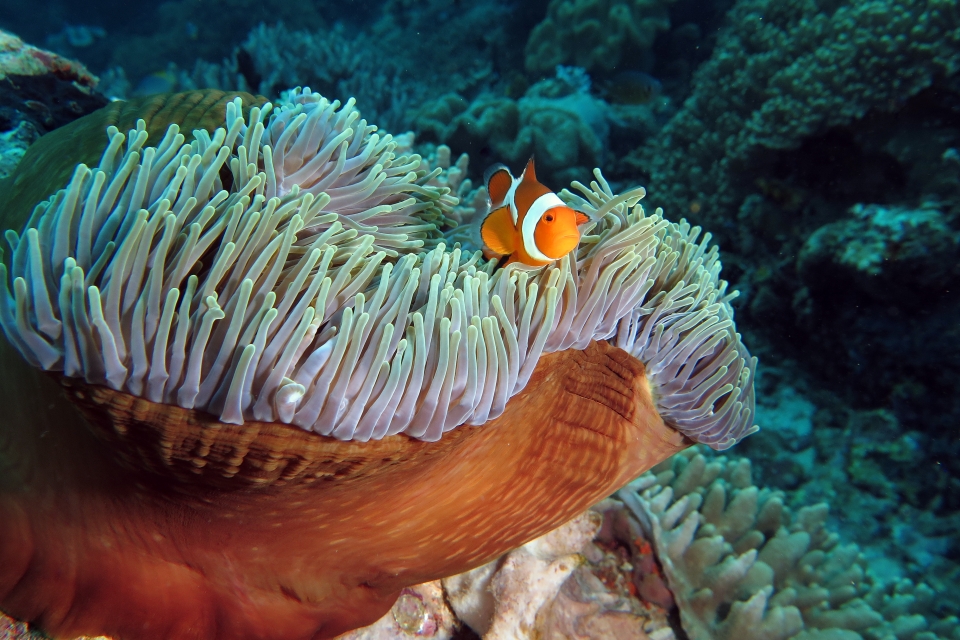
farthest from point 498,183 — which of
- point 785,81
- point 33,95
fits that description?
point 785,81

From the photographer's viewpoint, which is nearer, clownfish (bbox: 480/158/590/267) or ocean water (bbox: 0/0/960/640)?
clownfish (bbox: 480/158/590/267)

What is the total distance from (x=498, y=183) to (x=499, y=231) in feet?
0.82

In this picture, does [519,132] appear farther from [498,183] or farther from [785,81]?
[498,183]

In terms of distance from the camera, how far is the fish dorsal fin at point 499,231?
5.26 ft

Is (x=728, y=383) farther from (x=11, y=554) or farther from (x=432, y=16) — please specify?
(x=432, y=16)

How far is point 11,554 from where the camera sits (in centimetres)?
161

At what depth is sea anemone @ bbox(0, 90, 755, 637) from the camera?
1.14 metres

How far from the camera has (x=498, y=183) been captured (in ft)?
5.89

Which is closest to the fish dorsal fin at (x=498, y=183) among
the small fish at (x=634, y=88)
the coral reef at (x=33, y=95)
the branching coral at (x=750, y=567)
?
the branching coral at (x=750, y=567)

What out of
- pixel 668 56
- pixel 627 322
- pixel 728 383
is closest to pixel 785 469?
pixel 728 383

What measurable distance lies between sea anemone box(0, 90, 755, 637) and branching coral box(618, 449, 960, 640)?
775 mm

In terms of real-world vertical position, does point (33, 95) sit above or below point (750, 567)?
above

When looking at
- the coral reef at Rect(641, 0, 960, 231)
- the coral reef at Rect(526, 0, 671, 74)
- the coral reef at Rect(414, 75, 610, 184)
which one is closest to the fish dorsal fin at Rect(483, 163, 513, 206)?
the coral reef at Rect(414, 75, 610, 184)

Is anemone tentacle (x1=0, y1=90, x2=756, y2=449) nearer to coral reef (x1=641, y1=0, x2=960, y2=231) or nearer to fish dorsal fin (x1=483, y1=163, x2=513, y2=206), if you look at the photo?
fish dorsal fin (x1=483, y1=163, x2=513, y2=206)
